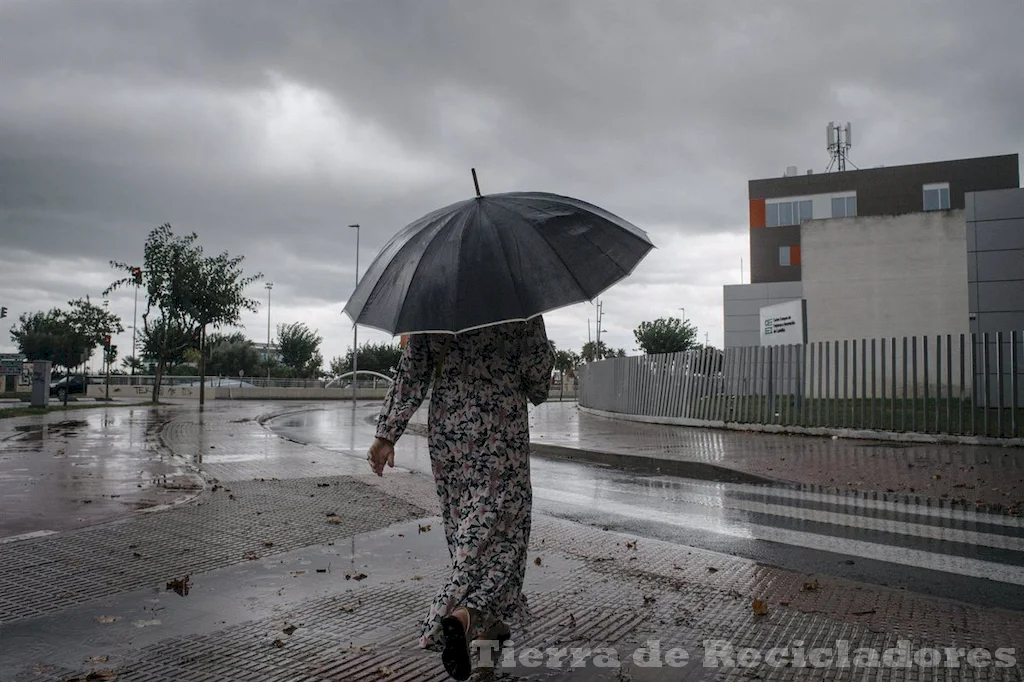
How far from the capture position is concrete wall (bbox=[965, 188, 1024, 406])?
20781mm

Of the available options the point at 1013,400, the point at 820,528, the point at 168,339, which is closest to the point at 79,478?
the point at 820,528

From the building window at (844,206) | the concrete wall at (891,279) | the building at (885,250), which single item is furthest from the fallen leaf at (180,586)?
the building window at (844,206)

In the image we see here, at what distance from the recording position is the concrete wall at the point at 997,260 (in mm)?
20781

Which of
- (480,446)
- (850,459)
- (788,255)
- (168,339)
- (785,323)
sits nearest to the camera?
(480,446)

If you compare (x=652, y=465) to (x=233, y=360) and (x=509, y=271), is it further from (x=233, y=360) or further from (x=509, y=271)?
(x=233, y=360)

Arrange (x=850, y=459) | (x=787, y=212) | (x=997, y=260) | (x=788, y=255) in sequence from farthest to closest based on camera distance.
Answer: (x=787, y=212), (x=788, y=255), (x=997, y=260), (x=850, y=459)

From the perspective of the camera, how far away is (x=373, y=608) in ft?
14.2

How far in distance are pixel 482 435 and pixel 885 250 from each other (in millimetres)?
33072

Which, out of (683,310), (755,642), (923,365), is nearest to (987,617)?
(755,642)

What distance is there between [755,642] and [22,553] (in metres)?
4.97

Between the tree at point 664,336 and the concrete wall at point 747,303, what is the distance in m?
11.2

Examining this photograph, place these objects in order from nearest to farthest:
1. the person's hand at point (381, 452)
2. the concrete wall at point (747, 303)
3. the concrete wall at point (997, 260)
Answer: the person's hand at point (381, 452), the concrete wall at point (997, 260), the concrete wall at point (747, 303)

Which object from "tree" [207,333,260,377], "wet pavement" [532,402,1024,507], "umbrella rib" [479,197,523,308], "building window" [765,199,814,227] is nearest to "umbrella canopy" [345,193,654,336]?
"umbrella rib" [479,197,523,308]

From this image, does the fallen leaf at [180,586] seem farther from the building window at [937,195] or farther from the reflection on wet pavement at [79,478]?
the building window at [937,195]
